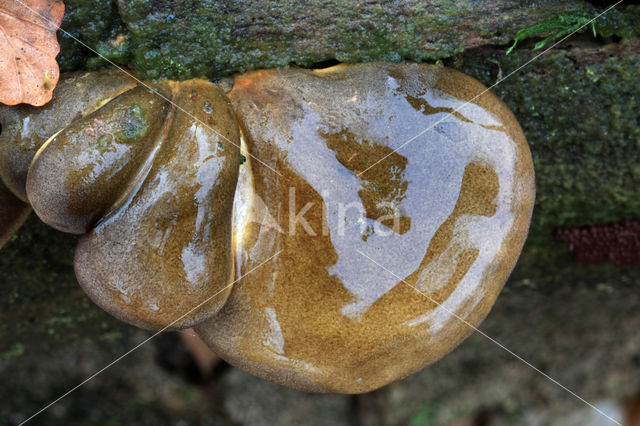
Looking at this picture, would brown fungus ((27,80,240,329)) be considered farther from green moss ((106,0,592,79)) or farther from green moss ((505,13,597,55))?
green moss ((505,13,597,55))

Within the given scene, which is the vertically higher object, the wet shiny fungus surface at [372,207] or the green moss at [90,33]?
the green moss at [90,33]

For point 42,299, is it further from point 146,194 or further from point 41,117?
point 146,194

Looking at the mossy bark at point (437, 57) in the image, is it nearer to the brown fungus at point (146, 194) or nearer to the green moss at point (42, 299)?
the green moss at point (42, 299)

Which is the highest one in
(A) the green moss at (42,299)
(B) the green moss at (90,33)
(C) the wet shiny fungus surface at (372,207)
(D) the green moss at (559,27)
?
(B) the green moss at (90,33)

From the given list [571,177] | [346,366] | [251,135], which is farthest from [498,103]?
[346,366]

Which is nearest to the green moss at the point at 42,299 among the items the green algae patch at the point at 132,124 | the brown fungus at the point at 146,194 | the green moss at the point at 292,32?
the brown fungus at the point at 146,194

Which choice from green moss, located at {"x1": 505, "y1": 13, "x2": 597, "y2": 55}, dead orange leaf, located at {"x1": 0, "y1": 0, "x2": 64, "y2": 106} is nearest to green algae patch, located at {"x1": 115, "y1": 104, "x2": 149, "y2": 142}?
dead orange leaf, located at {"x1": 0, "y1": 0, "x2": 64, "y2": 106}

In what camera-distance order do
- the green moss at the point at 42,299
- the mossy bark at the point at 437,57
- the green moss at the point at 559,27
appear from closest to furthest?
the mossy bark at the point at 437,57 → the green moss at the point at 559,27 → the green moss at the point at 42,299

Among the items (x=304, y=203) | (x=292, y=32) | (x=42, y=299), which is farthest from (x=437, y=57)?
(x=42, y=299)

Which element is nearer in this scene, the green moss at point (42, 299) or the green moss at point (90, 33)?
the green moss at point (90, 33)
